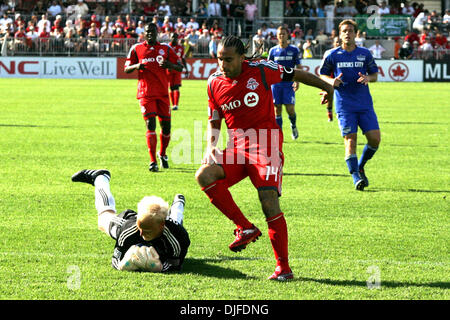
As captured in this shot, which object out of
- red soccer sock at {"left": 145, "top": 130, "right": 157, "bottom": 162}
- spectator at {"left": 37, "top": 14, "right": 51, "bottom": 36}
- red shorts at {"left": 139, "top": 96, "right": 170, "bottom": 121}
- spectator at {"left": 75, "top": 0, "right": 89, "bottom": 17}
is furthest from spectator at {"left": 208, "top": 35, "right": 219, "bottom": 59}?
red soccer sock at {"left": 145, "top": 130, "right": 157, "bottom": 162}

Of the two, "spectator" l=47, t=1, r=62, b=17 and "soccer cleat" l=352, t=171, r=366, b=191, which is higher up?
"spectator" l=47, t=1, r=62, b=17

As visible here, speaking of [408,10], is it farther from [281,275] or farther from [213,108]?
[281,275]

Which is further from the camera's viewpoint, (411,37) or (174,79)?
(411,37)

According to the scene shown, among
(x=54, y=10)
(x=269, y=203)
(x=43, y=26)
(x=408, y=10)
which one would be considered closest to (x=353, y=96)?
(x=269, y=203)

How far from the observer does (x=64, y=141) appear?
15.6m

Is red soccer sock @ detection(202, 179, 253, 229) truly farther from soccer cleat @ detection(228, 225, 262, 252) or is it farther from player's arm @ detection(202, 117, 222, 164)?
player's arm @ detection(202, 117, 222, 164)

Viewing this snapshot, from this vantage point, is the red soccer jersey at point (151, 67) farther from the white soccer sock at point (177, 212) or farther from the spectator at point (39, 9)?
the spectator at point (39, 9)

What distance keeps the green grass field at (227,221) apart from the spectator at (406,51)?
1917 centimetres

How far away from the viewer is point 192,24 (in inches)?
1583

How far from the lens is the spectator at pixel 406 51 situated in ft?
122

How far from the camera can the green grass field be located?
5.85 metres

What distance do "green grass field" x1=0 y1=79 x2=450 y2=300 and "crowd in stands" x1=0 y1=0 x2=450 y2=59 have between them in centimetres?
1991

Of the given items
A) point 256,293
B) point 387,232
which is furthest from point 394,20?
point 256,293

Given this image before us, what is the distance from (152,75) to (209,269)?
6442 mm
